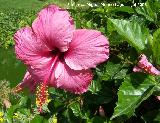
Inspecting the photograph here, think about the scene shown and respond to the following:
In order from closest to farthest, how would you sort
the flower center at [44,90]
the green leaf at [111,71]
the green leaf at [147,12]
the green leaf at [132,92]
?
the green leaf at [132,92] → the flower center at [44,90] → the green leaf at [111,71] → the green leaf at [147,12]

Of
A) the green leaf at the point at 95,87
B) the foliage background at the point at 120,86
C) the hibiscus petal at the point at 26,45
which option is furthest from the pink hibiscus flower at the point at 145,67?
the hibiscus petal at the point at 26,45

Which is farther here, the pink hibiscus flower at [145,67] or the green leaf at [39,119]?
the green leaf at [39,119]

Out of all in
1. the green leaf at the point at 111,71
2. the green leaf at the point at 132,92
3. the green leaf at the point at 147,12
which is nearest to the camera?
the green leaf at the point at 132,92

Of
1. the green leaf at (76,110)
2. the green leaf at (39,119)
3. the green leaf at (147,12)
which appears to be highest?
the green leaf at (147,12)

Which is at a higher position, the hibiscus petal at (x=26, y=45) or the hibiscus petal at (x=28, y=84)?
the hibiscus petal at (x=26, y=45)

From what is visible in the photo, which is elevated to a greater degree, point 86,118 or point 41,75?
point 41,75

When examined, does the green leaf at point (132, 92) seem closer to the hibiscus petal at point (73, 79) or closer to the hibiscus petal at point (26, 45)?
the hibiscus petal at point (73, 79)

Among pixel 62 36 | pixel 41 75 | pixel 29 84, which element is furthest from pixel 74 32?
pixel 29 84

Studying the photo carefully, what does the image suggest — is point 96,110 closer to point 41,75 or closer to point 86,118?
point 86,118
